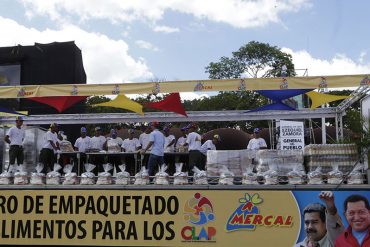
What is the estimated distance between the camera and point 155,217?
666cm

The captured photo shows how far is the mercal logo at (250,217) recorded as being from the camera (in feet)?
21.0

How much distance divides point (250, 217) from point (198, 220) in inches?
29.9

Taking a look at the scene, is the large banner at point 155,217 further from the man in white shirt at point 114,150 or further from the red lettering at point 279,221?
the man in white shirt at point 114,150

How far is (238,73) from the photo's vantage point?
37250 millimetres

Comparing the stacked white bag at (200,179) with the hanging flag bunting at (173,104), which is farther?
the hanging flag bunting at (173,104)

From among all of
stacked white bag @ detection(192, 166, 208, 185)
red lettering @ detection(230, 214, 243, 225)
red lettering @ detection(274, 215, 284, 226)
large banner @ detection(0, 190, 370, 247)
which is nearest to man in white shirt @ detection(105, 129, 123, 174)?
large banner @ detection(0, 190, 370, 247)

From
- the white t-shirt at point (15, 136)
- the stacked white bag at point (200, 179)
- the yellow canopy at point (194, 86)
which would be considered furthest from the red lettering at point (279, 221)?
the white t-shirt at point (15, 136)

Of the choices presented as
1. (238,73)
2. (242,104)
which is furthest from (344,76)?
(238,73)

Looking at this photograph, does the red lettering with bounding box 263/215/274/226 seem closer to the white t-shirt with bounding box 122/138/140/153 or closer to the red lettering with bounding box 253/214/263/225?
the red lettering with bounding box 253/214/263/225

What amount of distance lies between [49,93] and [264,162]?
13.2ft

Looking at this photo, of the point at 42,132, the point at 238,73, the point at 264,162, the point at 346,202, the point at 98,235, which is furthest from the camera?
the point at 238,73

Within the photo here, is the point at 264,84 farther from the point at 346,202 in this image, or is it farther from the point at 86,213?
the point at 86,213

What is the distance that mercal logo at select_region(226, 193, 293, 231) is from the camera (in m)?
6.40

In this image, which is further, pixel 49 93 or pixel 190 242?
pixel 49 93
